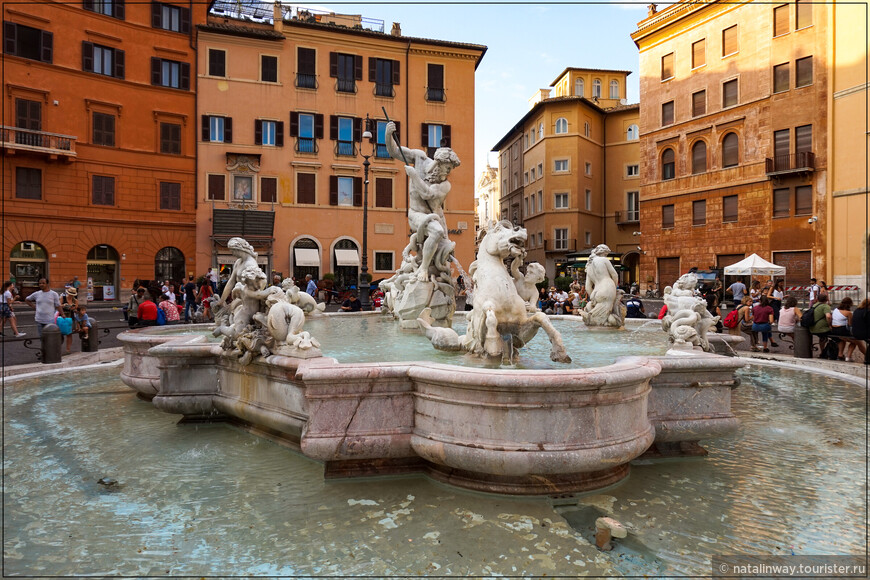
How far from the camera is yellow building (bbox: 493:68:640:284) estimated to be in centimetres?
4309

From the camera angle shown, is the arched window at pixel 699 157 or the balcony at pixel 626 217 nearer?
the arched window at pixel 699 157

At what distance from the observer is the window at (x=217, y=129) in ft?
96.6

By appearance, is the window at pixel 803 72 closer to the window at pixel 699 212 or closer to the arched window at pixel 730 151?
the arched window at pixel 730 151

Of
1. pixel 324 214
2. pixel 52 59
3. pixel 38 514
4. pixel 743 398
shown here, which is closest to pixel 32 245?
pixel 52 59

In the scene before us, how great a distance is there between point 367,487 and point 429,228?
445cm

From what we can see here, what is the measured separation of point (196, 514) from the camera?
3.19 metres

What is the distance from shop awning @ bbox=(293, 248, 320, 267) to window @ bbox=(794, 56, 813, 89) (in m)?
25.3

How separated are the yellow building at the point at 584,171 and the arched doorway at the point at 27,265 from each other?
1222 inches

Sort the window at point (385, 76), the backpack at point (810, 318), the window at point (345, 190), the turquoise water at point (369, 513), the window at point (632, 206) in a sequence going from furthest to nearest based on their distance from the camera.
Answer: the window at point (632, 206), the window at point (385, 76), the window at point (345, 190), the backpack at point (810, 318), the turquoise water at point (369, 513)

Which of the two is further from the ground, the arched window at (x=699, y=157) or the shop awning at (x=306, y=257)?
the arched window at (x=699, y=157)

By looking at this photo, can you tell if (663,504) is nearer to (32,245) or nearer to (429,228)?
(429,228)

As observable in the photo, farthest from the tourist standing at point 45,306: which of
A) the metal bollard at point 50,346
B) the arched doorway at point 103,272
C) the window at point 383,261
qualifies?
the window at point 383,261

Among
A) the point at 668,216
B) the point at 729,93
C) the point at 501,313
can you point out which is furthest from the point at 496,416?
the point at 668,216

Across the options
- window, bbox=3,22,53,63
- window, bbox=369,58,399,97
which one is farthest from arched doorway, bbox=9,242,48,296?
window, bbox=369,58,399,97
